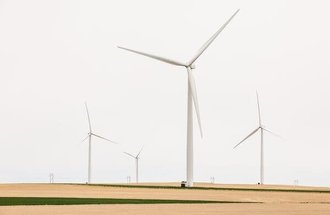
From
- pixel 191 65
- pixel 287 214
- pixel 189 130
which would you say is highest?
pixel 191 65

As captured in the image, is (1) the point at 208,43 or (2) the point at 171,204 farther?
(1) the point at 208,43

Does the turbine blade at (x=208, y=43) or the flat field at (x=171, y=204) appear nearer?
the flat field at (x=171, y=204)

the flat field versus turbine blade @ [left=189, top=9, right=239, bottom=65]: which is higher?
turbine blade @ [left=189, top=9, right=239, bottom=65]

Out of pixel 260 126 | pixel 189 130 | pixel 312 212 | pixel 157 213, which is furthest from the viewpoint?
pixel 260 126

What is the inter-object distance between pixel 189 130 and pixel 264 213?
173 ft

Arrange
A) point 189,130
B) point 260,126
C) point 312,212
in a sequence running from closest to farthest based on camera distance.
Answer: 1. point 312,212
2. point 189,130
3. point 260,126

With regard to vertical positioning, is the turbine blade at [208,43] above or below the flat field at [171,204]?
above

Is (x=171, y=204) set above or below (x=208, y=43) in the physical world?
below

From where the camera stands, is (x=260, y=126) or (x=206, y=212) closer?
(x=206, y=212)

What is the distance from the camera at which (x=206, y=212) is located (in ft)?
136

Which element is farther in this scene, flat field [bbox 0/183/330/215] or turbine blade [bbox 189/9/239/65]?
turbine blade [bbox 189/9/239/65]

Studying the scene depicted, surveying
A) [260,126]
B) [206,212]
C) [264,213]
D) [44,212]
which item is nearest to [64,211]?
[44,212]

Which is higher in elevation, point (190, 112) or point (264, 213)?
point (190, 112)

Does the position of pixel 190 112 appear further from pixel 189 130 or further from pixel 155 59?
pixel 155 59
